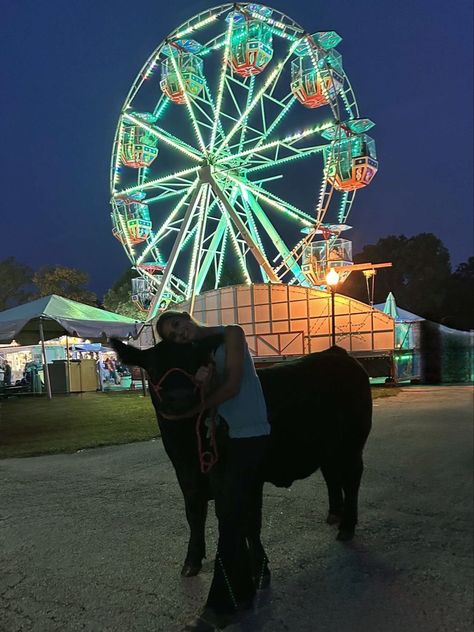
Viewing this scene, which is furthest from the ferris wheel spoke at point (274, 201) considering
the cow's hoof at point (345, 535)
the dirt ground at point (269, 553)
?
the cow's hoof at point (345, 535)

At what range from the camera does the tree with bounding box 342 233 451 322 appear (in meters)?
33.6

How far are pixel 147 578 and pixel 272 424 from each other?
111 cm

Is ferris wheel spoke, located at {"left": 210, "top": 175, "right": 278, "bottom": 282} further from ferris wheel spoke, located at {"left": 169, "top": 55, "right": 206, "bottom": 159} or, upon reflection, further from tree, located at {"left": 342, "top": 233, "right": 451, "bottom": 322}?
tree, located at {"left": 342, "top": 233, "right": 451, "bottom": 322}

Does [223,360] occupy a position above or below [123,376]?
above

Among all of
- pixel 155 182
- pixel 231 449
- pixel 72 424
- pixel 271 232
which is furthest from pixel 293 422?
pixel 155 182

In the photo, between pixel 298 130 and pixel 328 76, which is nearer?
pixel 328 76

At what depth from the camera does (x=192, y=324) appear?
246 cm

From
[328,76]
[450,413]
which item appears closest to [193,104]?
[328,76]

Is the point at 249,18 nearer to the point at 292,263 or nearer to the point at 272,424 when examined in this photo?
the point at 292,263

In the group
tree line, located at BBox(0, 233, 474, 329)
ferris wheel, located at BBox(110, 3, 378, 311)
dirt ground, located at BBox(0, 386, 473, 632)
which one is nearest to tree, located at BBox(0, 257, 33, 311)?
tree line, located at BBox(0, 233, 474, 329)

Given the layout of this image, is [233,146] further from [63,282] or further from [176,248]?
[63,282]

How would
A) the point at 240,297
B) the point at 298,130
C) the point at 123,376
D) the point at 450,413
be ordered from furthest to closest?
the point at 123,376 < the point at 240,297 < the point at 298,130 < the point at 450,413

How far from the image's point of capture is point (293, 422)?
9.41ft

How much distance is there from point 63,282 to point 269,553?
37.7 m
